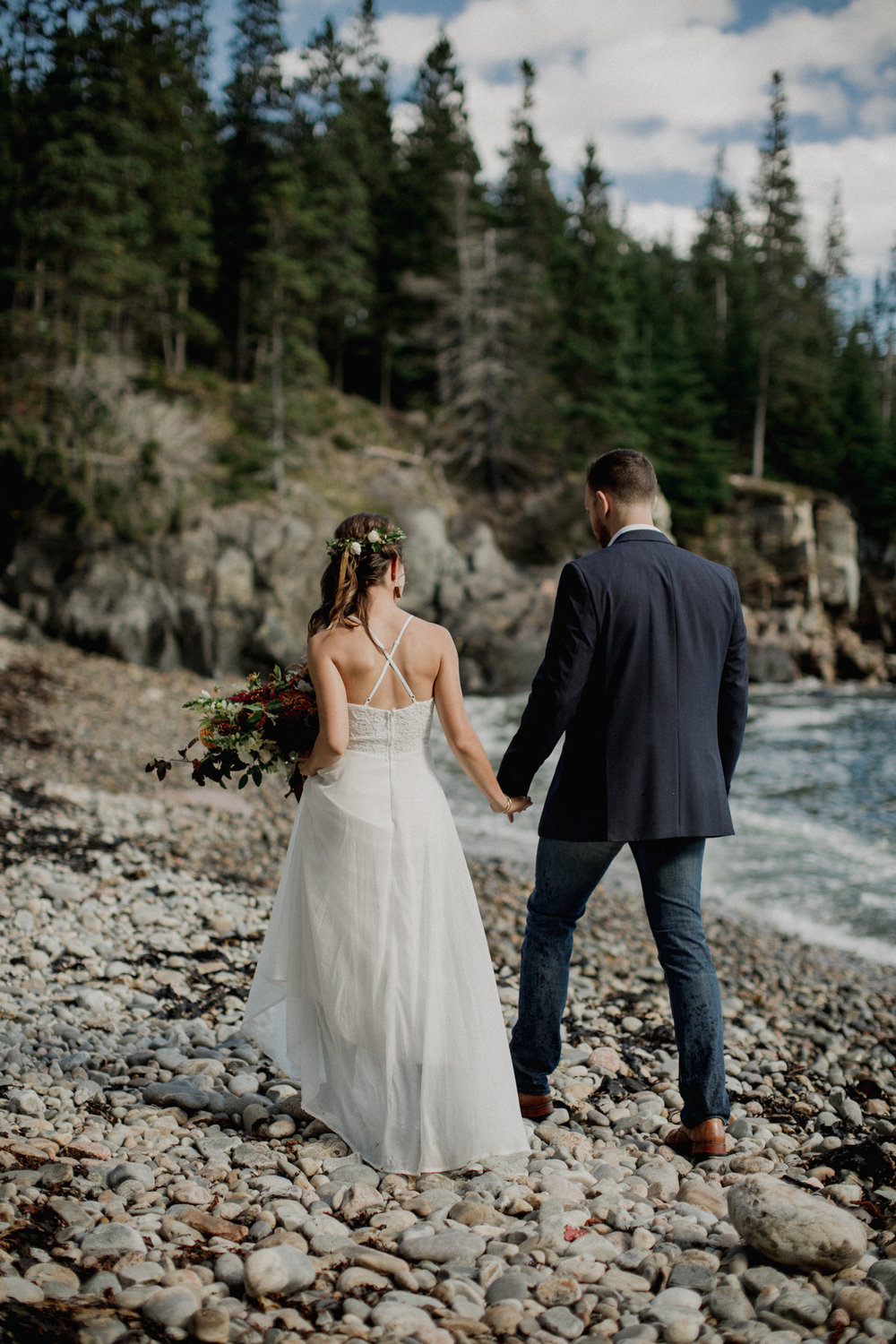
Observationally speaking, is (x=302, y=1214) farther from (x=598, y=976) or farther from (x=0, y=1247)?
(x=598, y=976)

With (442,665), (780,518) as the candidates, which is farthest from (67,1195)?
(780,518)

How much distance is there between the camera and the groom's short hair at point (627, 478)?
3871mm

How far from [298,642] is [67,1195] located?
73.1ft

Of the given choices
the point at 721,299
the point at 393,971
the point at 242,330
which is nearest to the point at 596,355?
the point at 242,330

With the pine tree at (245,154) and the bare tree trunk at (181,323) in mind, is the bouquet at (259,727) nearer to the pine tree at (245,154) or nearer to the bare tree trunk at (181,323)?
the bare tree trunk at (181,323)

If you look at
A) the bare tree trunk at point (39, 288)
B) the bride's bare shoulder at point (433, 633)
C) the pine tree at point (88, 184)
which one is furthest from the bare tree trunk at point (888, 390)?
the bride's bare shoulder at point (433, 633)

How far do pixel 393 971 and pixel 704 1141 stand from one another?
152 cm

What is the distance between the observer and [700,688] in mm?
3768

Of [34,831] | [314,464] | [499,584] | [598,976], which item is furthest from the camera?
[314,464]

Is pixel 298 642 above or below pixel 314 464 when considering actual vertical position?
below

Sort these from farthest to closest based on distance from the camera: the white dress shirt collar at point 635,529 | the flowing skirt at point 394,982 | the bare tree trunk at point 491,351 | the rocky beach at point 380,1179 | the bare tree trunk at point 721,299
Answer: the bare tree trunk at point 721,299
the bare tree trunk at point 491,351
the white dress shirt collar at point 635,529
the flowing skirt at point 394,982
the rocky beach at point 380,1179

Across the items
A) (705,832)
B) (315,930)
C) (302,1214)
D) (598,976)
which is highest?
(705,832)

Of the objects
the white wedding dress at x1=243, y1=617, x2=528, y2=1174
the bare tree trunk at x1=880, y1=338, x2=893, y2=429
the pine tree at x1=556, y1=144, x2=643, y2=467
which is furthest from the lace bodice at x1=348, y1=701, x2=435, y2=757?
the bare tree trunk at x1=880, y1=338, x2=893, y2=429

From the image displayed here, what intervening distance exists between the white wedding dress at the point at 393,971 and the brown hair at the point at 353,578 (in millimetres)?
224
